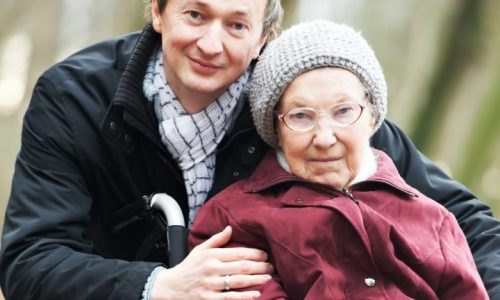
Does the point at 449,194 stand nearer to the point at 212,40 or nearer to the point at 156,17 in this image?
the point at 212,40

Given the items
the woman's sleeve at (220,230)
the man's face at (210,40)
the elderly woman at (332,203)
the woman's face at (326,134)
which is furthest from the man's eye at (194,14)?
the woman's sleeve at (220,230)

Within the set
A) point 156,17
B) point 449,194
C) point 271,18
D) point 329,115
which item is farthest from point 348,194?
point 156,17

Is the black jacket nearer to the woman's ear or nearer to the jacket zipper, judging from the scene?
the woman's ear

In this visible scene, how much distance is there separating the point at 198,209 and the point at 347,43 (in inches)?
25.5

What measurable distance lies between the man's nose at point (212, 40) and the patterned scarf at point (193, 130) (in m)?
0.21

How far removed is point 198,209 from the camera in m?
2.97

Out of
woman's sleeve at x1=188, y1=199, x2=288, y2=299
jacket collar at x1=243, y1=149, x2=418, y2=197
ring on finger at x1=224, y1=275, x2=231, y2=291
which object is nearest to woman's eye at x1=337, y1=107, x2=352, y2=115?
jacket collar at x1=243, y1=149, x2=418, y2=197

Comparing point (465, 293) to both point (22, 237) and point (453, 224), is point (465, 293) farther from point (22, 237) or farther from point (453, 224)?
point (22, 237)

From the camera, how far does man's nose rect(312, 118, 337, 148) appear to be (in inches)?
102

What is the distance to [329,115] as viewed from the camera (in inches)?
103

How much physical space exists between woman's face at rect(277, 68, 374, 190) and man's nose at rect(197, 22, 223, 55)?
246mm

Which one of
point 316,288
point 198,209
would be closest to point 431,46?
point 198,209

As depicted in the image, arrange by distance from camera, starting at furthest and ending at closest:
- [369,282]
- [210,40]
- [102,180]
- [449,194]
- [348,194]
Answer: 1. [449,194]
2. [102,180]
3. [210,40]
4. [348,194]
5. [369,282]

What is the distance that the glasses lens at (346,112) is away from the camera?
2611 millimetres
